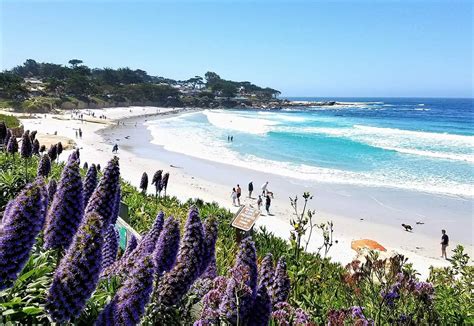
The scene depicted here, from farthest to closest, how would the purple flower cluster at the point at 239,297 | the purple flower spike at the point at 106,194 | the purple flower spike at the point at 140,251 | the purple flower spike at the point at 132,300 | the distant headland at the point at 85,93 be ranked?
1. the distant headland at the point at 85,93
2. the purple flower spike at the point at 106,194
3. the purple flower spike at the point at 140,251
4. the purple flower cluster at the point at 239,297
5. the purple flower spike at the point at 132,300

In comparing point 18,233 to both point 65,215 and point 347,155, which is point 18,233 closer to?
point 65,215

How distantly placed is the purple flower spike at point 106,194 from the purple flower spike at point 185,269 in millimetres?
915

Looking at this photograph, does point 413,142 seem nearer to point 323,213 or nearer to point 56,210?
point 323,213

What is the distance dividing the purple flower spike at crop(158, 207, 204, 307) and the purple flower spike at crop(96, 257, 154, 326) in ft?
1.52

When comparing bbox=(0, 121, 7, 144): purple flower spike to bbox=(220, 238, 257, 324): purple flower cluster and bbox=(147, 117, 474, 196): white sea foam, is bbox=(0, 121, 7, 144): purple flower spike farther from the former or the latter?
bbox=(147, 117, 474, 196): white sea foam

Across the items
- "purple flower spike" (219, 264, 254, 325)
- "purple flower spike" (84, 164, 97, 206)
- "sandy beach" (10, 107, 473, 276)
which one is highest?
"purple flower spike" (84, 164, 97, 206)

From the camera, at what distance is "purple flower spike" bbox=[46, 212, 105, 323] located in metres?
2.64

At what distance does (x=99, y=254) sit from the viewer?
2740 millimetres

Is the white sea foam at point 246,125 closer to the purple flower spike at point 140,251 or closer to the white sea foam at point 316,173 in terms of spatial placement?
the white sea foam at point 316,173

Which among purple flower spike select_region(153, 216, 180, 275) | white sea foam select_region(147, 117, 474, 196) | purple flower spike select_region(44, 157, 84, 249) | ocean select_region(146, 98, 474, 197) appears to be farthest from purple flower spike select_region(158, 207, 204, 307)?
white sea foam select_region(147, 117, 474, 196)

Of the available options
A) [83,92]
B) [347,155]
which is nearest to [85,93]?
[83,92]

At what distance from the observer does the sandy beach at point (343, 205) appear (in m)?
21.0

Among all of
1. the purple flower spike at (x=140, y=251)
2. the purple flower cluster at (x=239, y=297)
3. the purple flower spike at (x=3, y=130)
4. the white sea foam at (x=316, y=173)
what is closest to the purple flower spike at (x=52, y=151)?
the purple flower spike at (x=3, y=130)

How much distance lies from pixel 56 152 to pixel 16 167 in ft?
7.03
